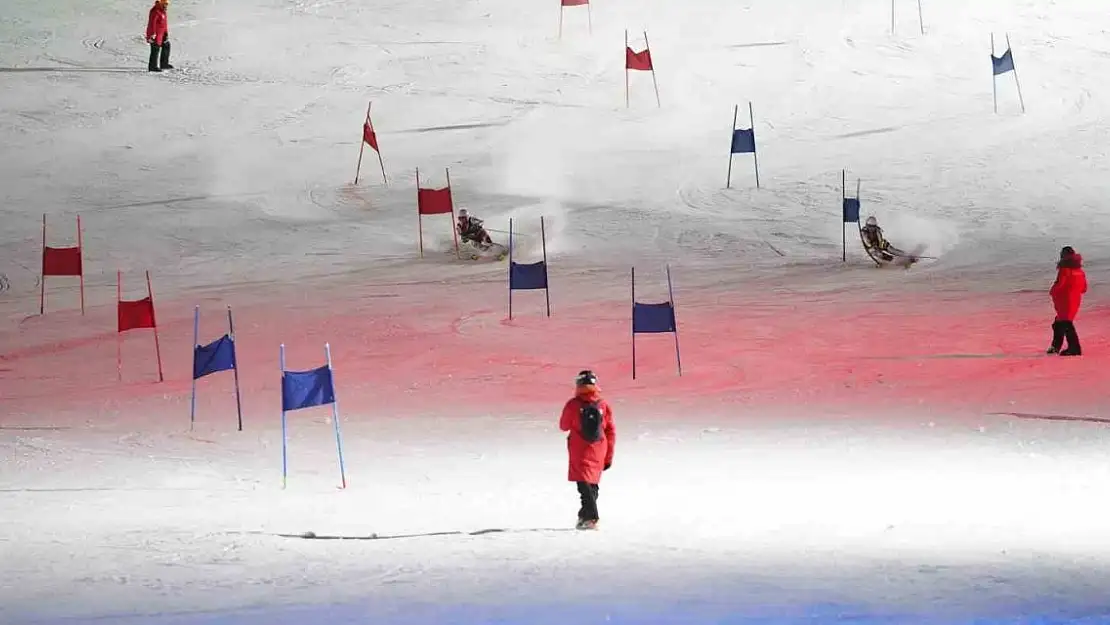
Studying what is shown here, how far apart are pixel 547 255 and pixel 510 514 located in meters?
10.2

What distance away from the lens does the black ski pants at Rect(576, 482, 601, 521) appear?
8.08 m

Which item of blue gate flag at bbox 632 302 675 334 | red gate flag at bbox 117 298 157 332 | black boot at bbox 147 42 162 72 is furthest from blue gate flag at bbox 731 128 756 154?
black boot at bbox 147 42 162 72

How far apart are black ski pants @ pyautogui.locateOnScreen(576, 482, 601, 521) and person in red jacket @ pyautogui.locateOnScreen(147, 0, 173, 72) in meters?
17.7

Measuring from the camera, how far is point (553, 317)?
51.8 feet

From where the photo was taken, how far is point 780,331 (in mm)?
14875

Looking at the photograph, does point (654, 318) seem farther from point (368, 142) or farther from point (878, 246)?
point (368, 142)

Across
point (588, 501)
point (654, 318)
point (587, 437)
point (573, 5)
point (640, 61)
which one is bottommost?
point (588, 501)

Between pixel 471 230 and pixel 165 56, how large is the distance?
29.2 ft

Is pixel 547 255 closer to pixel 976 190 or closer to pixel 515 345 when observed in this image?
pixel 515 345

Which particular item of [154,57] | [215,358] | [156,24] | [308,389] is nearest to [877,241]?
[215,358]

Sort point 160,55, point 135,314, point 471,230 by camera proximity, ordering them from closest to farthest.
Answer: point 135,314
point 471,230
point 160,55

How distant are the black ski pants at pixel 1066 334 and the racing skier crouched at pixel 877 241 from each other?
14.8ft

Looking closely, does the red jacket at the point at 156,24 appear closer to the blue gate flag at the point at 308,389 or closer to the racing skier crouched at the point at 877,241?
the racing skier crouched at the point at 877,241

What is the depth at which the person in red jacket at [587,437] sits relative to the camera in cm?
802
